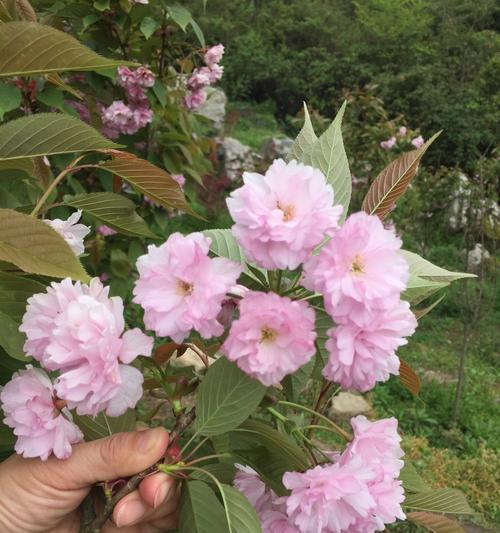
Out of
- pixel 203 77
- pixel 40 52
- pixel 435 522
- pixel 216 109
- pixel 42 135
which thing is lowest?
pixel 216 109

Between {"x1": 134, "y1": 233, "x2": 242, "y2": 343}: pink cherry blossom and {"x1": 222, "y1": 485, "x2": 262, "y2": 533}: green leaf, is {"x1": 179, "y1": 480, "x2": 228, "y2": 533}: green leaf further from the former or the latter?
{"x1": 134, "y1": 233, "x2": 242, "y2": 343}: pink cherry blossom

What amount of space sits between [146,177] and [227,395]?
0.39m

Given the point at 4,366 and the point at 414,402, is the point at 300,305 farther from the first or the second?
the point at 414,402

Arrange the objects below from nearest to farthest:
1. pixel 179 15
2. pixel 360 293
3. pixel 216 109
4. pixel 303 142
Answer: pixel 360 293 → pixel 303 142 → pixel 179 15 → pixel 216 109

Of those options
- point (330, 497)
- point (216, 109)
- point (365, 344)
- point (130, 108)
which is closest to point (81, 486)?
point (330, 497)

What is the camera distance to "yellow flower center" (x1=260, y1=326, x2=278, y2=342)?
1.95 feet

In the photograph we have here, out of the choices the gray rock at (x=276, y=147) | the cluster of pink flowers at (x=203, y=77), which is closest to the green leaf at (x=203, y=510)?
the cluster of pink flowers at (x=203, y=77)

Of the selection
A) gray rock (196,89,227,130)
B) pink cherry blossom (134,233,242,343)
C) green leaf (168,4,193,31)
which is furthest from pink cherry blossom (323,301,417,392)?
gray rock (196,89,227,130)

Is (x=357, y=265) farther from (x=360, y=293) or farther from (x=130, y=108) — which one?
(x=130, y=108)

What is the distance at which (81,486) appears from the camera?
0.84 metres

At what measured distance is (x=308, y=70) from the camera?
46.4 feet

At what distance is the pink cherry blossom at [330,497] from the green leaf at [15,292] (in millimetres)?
390

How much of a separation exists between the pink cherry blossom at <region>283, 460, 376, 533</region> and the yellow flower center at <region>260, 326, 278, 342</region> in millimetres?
200

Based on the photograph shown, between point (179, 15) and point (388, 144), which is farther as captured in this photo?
point (388, 144)
